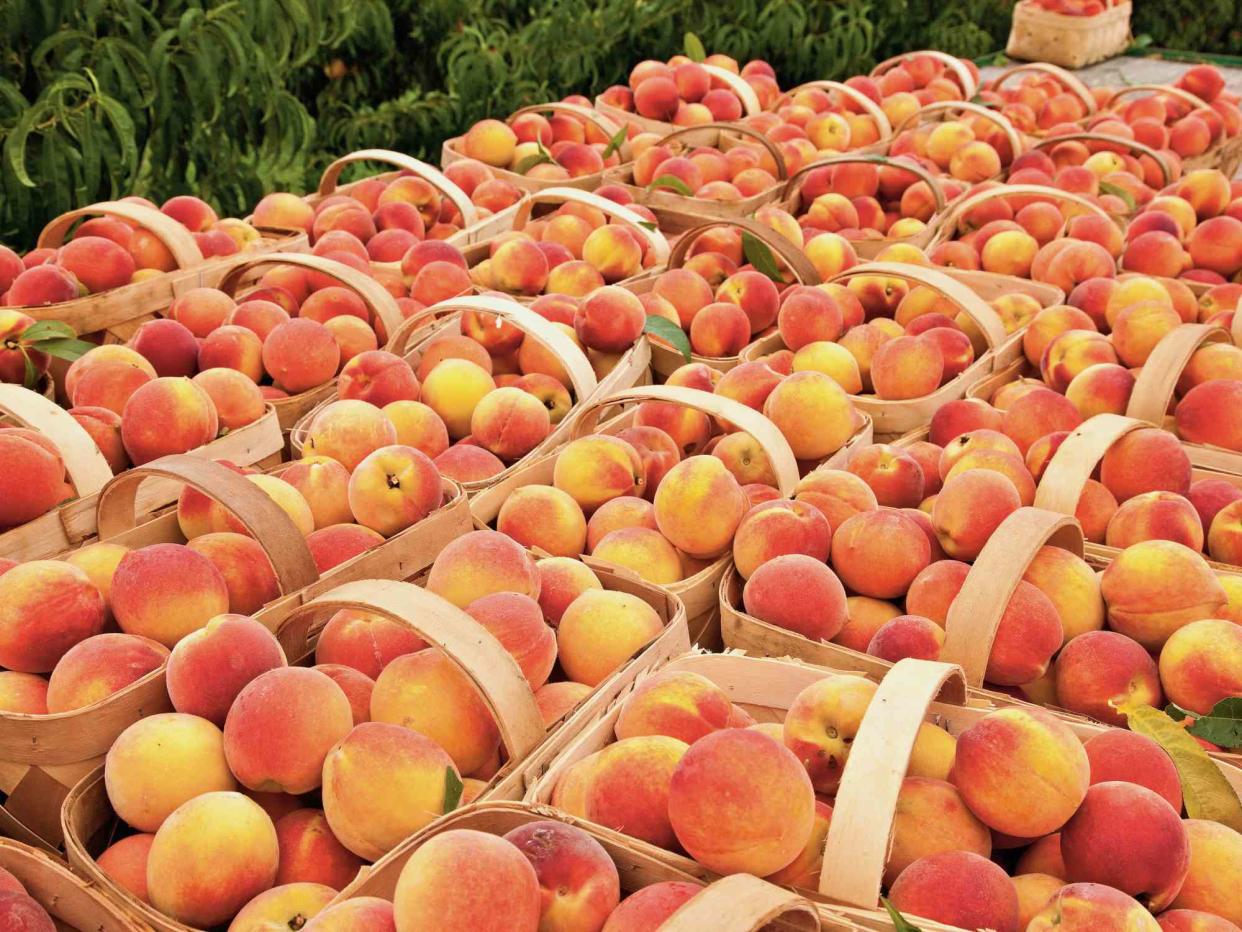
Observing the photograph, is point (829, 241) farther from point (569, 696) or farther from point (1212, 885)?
point (1212, 885)

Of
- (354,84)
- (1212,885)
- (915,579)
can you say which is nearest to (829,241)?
(915,579)

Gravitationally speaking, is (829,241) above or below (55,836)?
above

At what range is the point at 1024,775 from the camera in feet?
3.22

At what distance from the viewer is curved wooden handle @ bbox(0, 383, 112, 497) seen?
1485 millimetres

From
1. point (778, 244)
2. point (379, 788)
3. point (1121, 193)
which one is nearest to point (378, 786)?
point (379, 788)

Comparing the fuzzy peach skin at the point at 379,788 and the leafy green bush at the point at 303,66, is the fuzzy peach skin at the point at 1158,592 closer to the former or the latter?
the fuzzy peach skin at the point at 379,788

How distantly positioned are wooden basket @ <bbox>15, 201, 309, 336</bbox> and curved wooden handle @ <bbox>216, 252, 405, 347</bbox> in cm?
10

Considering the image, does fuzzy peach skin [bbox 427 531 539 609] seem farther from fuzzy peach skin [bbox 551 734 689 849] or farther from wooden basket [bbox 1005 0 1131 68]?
wooden basket [bbox 1005 0 1131 68]

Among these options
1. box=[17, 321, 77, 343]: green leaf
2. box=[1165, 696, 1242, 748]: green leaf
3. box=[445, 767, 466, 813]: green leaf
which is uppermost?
box=[17, 321, 77, 343]: green leaf

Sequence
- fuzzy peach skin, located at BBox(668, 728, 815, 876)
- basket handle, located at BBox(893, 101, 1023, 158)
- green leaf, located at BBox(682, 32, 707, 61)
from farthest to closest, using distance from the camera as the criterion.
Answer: green leaf, located at BBox(682, 32, 707, 61) < basket handle, located at BBox(893, 101, 1023, 158) < fuzzy peach skin, located at BBox(668, 728, 815, 876)

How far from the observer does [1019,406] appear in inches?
73.2

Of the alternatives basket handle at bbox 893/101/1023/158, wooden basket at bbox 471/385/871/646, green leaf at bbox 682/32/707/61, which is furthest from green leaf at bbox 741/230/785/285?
green leaf at bbox 682/32/707/61

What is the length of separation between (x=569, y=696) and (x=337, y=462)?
58 centimetres

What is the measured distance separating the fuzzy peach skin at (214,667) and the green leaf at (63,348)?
966 millimetres
